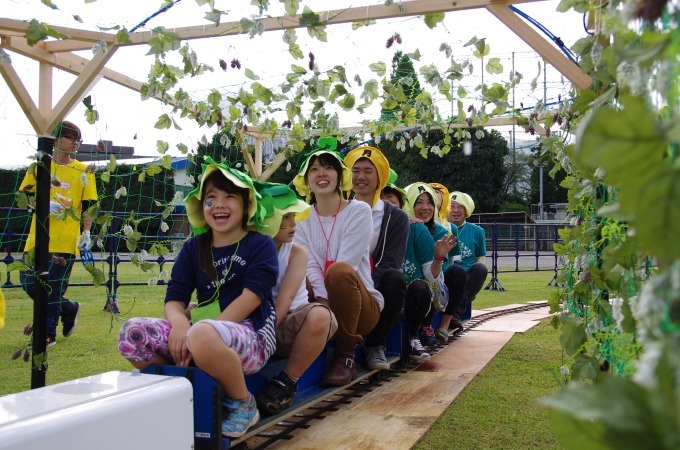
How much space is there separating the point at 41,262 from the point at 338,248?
181 cm

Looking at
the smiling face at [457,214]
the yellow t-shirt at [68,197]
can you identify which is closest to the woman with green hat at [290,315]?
the yellow t-shirt at [68,197]

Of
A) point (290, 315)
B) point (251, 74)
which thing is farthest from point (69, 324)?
point (290, 315)

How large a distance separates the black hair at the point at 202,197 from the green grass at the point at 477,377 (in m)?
1.29

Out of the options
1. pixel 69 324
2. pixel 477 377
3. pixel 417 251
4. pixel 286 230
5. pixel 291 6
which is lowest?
pixel 477 377

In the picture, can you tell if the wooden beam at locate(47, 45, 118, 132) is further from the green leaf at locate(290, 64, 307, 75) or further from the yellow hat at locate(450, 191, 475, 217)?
the yellow hat at locate(450, 191, 475, 217)

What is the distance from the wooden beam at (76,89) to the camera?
3865mm

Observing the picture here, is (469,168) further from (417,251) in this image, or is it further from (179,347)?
(179,347)

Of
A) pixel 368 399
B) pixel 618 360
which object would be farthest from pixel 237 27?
pixel 618 360

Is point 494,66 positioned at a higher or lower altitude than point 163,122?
higher

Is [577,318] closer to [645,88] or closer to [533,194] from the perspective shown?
→ [645,88]

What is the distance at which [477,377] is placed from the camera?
508cm

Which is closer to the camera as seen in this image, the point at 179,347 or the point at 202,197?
the point at 179,347

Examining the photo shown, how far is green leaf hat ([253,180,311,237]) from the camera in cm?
346

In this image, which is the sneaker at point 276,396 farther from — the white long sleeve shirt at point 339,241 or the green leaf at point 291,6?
the green leaf at point 291,6
